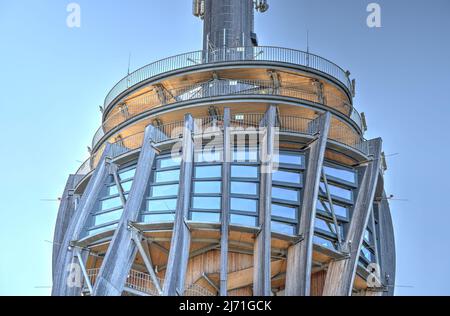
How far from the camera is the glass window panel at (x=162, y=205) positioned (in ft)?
143

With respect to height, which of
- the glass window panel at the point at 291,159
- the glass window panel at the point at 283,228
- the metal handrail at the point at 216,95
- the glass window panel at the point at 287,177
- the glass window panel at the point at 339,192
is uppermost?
the metal handrail at the point at 216,95

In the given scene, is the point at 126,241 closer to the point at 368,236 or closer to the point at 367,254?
the point at 367,254

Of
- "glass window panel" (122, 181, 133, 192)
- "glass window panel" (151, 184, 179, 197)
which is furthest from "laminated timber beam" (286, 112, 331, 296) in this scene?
"glass window panel" (122, 181, 133, 192)

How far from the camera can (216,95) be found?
46.0 meters

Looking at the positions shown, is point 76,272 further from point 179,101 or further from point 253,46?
point 253,46

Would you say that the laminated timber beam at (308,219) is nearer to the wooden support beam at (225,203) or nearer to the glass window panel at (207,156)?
the wooden support beam at (225,203)

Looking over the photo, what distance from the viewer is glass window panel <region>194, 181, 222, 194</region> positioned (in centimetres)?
4334

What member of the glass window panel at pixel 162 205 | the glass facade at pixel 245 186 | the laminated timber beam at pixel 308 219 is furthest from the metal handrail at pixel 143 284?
the laminated timber beam at pixel 308 219

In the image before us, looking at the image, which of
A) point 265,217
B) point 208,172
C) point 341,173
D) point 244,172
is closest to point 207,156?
point 208,172

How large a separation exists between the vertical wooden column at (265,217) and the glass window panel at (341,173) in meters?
3.48

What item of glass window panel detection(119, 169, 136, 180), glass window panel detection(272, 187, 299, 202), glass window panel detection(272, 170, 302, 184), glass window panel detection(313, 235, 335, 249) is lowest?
glass window panel detection(313, 235, 335, 249)

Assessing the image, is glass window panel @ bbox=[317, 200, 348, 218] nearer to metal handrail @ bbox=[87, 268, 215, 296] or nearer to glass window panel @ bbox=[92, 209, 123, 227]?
metal handrail @ bbox=[87, 268, 215, 296]

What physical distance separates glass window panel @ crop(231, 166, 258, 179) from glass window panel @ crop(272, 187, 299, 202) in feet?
4.02
